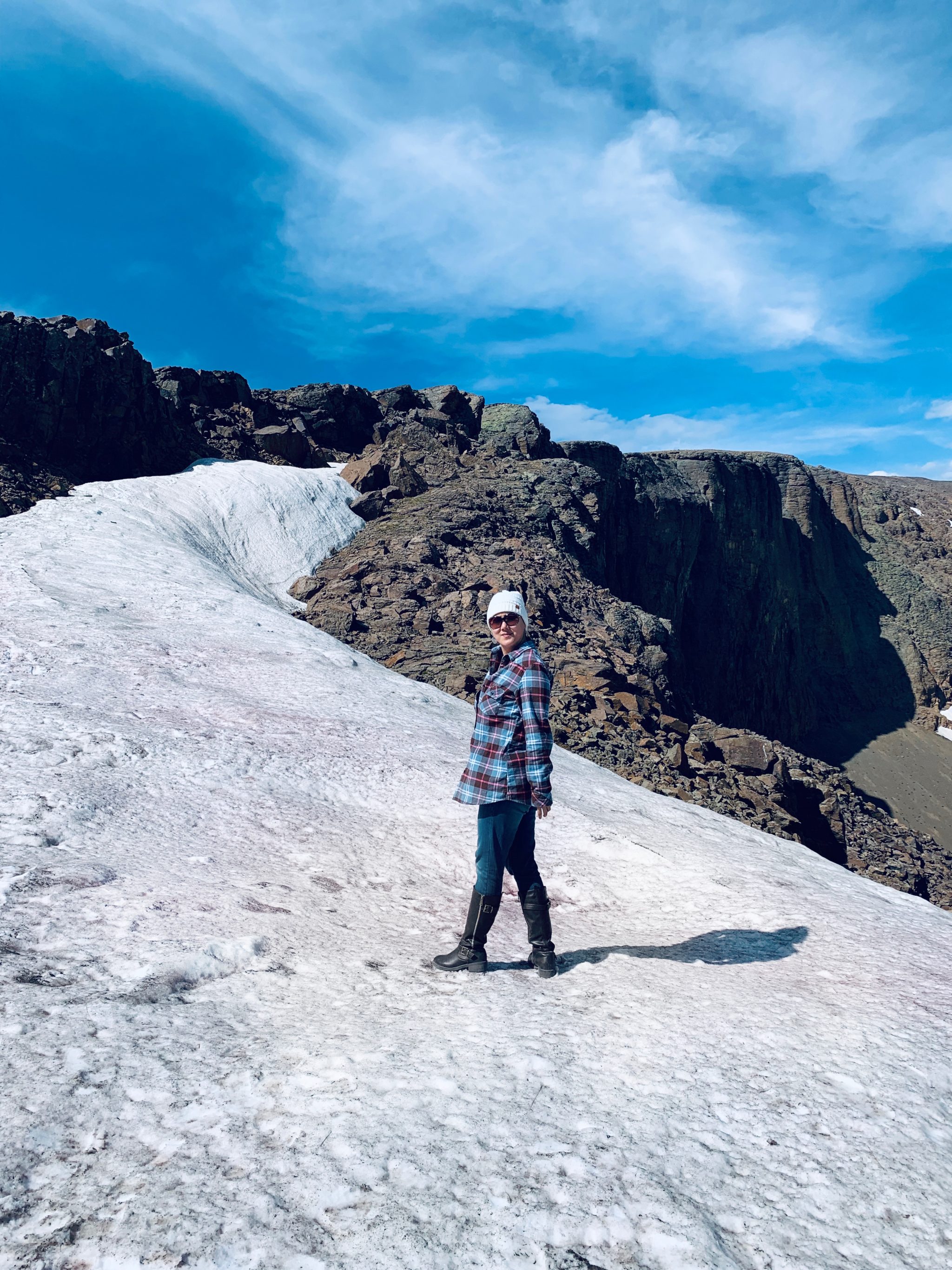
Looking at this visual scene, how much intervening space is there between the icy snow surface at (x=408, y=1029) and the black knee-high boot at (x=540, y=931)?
15cm

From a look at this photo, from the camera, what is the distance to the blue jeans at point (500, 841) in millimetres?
5230

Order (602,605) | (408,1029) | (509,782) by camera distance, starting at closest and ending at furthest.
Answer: (408,1029) < (509,782) < (602,605)

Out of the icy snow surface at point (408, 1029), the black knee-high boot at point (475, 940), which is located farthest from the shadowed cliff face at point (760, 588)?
the black knee-high boot at point (475, 940)

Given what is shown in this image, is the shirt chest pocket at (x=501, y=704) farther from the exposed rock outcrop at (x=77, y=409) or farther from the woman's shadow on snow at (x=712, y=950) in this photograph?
the exposed rock outcrop at (x=77, y=409)

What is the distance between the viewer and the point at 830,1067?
4137mm

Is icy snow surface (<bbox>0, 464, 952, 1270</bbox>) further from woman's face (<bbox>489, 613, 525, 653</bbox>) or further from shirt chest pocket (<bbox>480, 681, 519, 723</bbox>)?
woman's face (<bbox>489, 613, 525, 653</bbox>)

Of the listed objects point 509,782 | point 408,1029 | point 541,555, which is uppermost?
point 541,555

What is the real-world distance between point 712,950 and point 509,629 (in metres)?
3.08

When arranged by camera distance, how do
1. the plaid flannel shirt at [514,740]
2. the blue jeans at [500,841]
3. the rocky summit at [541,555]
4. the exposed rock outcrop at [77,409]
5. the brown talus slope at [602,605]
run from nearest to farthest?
the plaid flannel shirt at [514,740], the blue jeans at [500,841], the brown talus slope at [602,605], the rocky summit at [541,555], the exposed rock outcrop at [77,409]

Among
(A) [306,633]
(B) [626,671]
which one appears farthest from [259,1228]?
(B) [626,671]

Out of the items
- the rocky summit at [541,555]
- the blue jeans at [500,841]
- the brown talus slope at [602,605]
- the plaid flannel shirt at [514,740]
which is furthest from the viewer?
the rocky summit at [541,555]

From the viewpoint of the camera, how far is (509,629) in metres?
5.40

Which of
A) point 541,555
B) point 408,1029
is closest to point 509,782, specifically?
point 408,1029

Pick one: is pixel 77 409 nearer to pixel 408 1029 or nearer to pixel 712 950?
pixel 712 950
